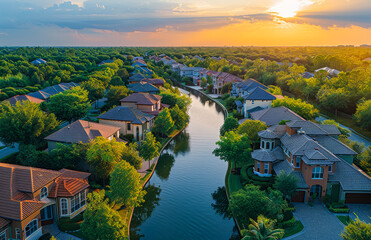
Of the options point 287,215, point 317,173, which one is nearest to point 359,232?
point 287,215

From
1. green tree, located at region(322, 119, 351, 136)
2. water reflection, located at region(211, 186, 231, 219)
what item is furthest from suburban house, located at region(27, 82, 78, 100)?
green tree, located at region(322, 119, 351, 136)

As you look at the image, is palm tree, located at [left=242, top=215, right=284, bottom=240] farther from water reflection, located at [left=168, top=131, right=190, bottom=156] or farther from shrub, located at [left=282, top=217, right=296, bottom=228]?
Answer: water reflection, located at [left=168, top=131, right=190, bottom=156]

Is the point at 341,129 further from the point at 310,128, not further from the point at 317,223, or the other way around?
the point at 317,223

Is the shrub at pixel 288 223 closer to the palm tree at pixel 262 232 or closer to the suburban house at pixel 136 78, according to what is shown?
the palm tree at pixel 262 232

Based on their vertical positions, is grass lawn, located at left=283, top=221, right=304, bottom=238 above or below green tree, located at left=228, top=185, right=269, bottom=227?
below

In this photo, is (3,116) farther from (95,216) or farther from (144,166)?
(95,216)

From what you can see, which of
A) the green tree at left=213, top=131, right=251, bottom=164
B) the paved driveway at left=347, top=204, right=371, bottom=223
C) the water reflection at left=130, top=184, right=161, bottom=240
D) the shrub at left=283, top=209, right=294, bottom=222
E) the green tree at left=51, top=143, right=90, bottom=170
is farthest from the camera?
the green tree at left=213, top=131, right=251, bottom=164
